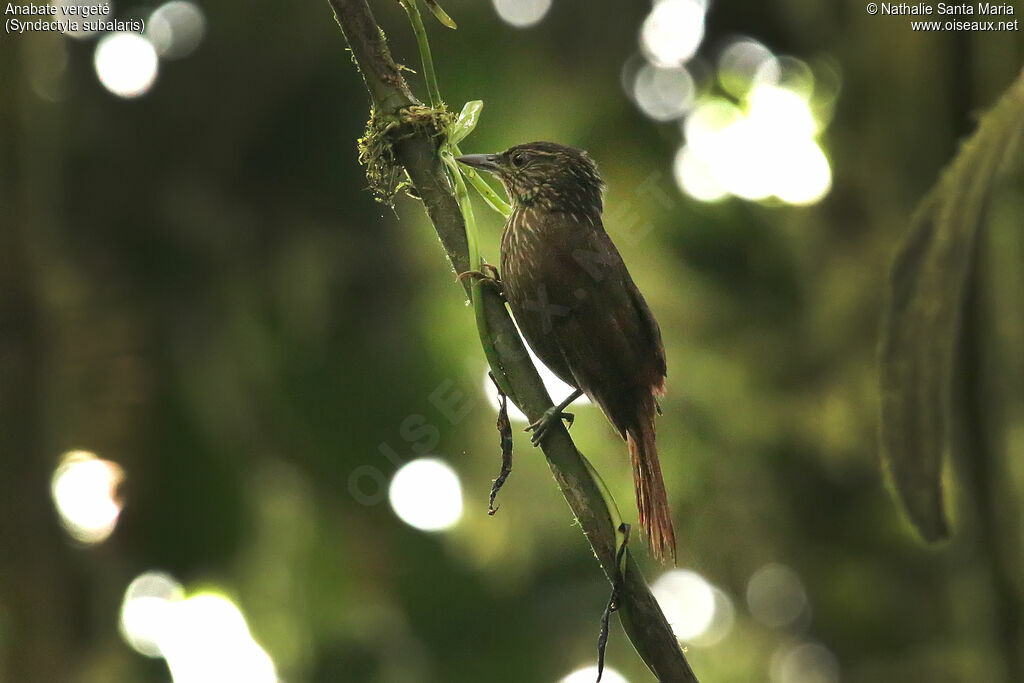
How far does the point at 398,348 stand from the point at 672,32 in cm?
114

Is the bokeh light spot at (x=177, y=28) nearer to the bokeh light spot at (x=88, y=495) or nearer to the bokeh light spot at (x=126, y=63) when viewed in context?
the bokeh light spot at (x=126, y=63)

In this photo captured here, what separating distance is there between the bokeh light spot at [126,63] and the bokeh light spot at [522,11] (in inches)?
36.6

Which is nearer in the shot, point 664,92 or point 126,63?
point 126,63

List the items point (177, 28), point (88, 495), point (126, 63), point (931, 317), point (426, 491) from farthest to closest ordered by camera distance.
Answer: point (177, 28)
point (126, 63)
point (88, 495)
point (426, 491)
point (931, 317)

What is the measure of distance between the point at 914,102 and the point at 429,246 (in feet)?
3.53

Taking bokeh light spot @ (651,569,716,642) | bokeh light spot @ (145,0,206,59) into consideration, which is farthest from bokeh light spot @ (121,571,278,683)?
bokeh light spot @ (145,0,206,59)

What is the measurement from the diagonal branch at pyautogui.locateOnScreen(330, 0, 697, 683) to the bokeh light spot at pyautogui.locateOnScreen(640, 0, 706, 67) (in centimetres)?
176

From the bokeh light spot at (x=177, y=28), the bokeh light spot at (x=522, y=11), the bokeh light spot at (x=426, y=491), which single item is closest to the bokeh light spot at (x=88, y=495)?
the bokeh light spot at (x=426, y=491)

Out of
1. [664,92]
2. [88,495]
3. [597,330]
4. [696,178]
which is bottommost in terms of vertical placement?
[597,330]

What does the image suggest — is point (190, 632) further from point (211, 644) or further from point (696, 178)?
point (696, 178)

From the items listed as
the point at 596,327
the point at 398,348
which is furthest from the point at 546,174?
the point at 398,348

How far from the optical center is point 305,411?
2.40m

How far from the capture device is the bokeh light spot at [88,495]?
2.17 metres

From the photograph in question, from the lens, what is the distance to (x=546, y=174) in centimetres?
145
